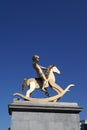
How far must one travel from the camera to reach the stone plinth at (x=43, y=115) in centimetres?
1706

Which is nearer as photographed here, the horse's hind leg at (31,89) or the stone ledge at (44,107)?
the stone ledge at (44,107)

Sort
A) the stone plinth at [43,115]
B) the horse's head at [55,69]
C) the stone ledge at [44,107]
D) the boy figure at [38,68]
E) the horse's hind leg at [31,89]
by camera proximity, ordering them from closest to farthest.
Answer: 1. the stone plinth at [43,115]
2. the stone ledge at [44,107]
3. the horse's hind leg at [31,89]
4. the boy figure at [38,68]
5. the horse's head at [55,69]

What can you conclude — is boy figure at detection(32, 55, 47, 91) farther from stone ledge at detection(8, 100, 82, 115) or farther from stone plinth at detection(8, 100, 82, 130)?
stone plinth at detection(8, 100, 82, 130)

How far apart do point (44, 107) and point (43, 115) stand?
15.9 inches

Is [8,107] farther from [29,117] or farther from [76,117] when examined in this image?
[76,117]

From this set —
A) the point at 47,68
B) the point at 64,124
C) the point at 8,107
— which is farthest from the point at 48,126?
the point at 47,68

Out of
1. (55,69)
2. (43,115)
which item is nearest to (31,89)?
(43,115)

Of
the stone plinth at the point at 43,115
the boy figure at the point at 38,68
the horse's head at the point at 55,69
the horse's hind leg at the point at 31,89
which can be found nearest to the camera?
the stone plinth at the point at 43,115

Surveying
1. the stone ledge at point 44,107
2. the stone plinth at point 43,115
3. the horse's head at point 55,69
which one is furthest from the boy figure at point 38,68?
the stone plinth at point 43,115

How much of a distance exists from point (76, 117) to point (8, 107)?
3.51m

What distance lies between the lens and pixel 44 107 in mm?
17531

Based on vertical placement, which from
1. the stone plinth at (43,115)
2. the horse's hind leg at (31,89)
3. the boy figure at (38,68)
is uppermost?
the boy figure at (38,68)

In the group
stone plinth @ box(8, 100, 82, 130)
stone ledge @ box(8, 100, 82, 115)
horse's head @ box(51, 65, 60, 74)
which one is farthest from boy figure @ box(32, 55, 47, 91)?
stone plinth @ box(8, 100, 82, 130)

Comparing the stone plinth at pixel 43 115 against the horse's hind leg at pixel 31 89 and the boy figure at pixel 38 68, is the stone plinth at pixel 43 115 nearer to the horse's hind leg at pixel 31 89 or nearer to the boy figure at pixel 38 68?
the horse's hind leg at pixel 31 89
